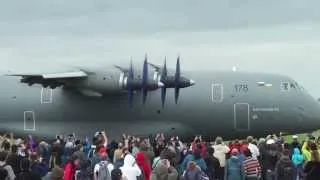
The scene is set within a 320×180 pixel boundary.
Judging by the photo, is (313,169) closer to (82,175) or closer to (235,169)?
(235,169)

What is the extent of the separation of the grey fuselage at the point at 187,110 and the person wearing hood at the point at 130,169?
1527 cm

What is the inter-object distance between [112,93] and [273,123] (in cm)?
710

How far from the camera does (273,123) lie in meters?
29.4

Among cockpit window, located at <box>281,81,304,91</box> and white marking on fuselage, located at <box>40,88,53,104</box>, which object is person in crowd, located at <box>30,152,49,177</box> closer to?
white marking on fuselage, located at <box>40,88,53,104</box>

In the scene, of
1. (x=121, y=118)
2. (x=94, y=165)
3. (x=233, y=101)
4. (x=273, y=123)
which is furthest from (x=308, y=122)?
(x=94, y=165)

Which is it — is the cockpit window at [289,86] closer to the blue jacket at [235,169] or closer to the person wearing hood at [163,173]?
the blue jacket at [235,169]

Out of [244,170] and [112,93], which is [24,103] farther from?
[244,170]

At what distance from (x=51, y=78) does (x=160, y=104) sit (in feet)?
16.0

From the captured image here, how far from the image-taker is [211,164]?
17.1 meters

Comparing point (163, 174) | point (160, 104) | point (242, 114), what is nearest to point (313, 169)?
point (163, 174)

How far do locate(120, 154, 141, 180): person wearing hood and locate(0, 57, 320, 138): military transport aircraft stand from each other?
14.3 metres

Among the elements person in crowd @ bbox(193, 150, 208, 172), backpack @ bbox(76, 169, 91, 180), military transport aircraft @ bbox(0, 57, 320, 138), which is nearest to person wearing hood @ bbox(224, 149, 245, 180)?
person in crowd @ bbox(193, 150, 208, 172)

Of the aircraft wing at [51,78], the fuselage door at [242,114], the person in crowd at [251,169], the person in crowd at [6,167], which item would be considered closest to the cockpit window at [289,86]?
the fuselage door at [242,114]

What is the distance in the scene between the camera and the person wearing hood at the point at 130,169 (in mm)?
13874
